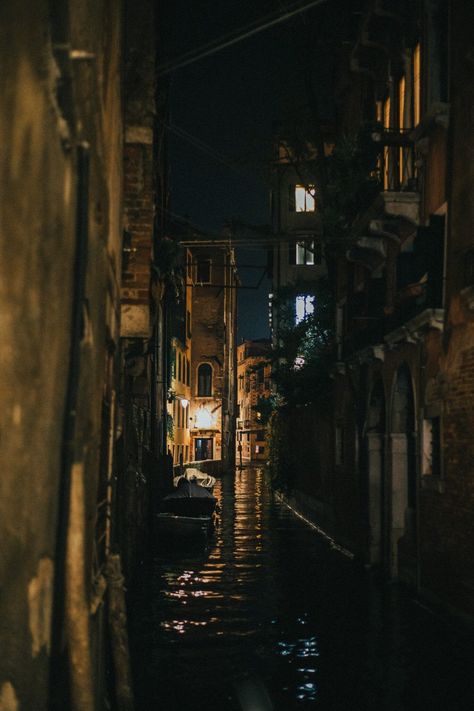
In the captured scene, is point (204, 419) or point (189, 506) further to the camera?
point (204, 419)

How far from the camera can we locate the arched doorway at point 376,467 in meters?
17.5

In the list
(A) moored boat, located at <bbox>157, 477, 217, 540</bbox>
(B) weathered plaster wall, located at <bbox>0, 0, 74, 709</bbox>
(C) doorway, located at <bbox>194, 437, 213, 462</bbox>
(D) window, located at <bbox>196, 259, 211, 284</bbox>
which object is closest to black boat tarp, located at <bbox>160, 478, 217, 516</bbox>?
(A) moored boat, located at <bbox>157, 477, 217, 540</bbox>

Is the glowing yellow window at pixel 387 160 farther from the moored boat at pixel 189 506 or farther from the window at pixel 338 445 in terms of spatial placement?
the moored boat at pixel 189 506

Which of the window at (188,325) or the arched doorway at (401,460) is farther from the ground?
the window at (188,325)

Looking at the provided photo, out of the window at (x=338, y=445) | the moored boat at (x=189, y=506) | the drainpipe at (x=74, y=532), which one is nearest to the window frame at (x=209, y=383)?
the moored boat at (x=189, y=506)

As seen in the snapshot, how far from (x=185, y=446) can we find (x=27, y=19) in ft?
178

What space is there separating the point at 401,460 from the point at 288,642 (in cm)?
579

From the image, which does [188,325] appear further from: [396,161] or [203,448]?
[396,161]

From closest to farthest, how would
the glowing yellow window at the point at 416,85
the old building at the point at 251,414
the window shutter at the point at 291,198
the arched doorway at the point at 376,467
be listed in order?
1. the glowing yellow window at the point at 416,85
2. the arched doorway at the point at 376,467
3. the window shutter at the point at 291,198
4. the old building at the point at 251,414

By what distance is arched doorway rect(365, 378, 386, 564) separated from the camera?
1747 cm

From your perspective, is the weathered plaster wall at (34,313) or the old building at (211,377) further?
the old building at (211,377)

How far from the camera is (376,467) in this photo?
17.8m

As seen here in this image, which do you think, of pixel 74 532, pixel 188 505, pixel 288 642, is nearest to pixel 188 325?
pixel 188 505

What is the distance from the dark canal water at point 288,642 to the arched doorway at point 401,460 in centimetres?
101
